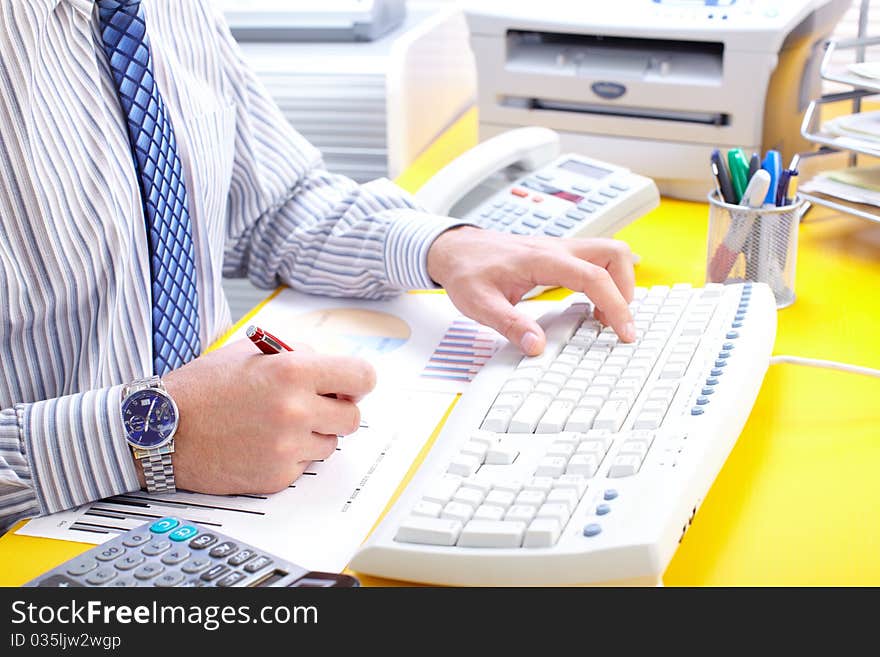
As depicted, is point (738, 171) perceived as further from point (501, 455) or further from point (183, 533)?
point (183, 533)

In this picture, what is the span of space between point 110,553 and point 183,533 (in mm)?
45

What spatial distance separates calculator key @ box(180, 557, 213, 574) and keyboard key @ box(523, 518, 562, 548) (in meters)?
0.19

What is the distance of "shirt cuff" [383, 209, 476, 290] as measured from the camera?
1012 millimetres

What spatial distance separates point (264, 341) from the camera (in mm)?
751

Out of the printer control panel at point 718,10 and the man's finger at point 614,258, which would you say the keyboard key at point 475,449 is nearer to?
the man's finger at point 614,258

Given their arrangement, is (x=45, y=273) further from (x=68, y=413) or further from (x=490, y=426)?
(x=490, y=426)

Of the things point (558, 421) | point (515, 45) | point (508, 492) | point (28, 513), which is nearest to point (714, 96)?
point (515, 45)

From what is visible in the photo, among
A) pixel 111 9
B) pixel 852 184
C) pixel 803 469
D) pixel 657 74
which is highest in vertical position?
pixel 111 9

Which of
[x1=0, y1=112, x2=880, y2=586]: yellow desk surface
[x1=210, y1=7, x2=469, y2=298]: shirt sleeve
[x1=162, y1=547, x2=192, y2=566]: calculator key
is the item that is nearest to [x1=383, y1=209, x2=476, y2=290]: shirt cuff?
[x1=210, y1=7, x2=469, y2=298]: shirt sleeve

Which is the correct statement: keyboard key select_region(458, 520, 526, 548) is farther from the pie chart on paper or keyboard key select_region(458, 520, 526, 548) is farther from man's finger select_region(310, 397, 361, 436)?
the pie chart on paper

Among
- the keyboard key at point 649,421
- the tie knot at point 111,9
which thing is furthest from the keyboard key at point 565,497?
the tie knot at point 111,9

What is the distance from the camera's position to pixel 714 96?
1.25 meters

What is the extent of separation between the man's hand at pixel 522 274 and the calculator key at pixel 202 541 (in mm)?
318

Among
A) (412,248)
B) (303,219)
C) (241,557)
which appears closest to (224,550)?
(241,557)
